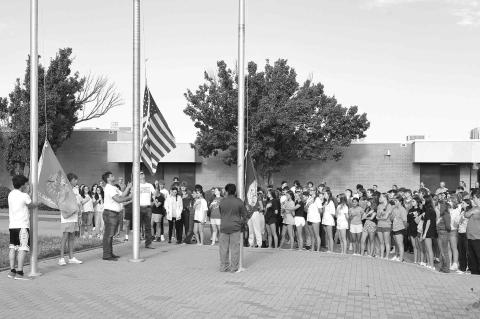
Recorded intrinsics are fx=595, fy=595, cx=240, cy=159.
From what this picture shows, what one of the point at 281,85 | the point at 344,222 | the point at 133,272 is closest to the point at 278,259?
the point at 344,222

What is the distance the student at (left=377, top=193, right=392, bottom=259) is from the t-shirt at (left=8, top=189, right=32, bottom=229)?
8.42 metres

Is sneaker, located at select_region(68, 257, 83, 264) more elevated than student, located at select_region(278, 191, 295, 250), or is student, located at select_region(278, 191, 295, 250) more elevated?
student, located at select_region(278, 191, 295, 250)

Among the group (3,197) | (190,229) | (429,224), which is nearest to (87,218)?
(190,229)

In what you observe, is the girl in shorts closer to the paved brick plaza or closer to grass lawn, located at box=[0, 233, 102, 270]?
the paved brick plaza

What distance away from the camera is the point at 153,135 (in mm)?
13852

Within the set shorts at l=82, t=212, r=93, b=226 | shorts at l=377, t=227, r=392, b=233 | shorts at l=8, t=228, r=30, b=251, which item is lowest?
shorts at l=82, t=212, r=93, b=226

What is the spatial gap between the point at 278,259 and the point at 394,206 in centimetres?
320

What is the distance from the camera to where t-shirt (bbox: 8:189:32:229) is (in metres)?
10.5

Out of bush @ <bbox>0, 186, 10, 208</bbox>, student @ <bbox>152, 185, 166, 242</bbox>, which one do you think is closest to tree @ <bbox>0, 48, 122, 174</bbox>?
bush @ <bbox>0, 186, 10, 208</bbox>

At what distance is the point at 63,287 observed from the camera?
1000cm

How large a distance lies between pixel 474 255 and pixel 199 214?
7.60 m

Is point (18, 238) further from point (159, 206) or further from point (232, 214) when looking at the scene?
point (159, 206)

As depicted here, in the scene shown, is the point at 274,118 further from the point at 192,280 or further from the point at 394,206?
the point at 192,280

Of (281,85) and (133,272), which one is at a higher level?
(281,85)
